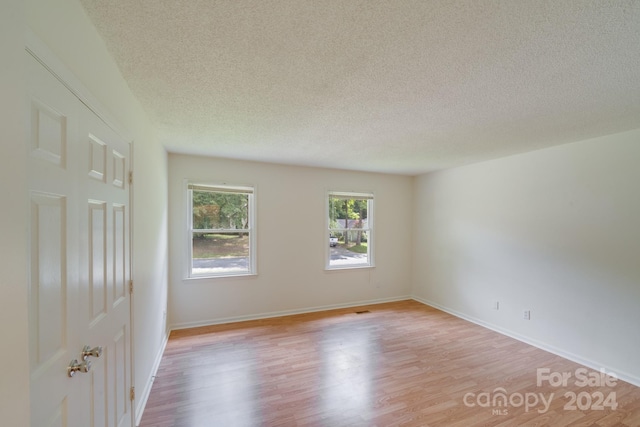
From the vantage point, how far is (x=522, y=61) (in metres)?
1.50

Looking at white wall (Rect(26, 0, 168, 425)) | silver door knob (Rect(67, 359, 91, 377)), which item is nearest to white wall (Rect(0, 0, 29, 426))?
white wall (Rect(26, 0, 168, 425))

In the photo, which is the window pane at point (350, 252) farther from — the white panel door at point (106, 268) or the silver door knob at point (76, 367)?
the silver door knob at point (76, 367)

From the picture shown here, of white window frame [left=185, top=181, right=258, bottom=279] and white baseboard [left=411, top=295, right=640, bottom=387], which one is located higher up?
white window frame [left=185, top=181, right=258, bottom=279]

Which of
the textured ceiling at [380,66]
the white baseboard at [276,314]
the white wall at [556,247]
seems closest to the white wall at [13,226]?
the textured ceiling at [380,66]

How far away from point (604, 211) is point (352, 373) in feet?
9.97

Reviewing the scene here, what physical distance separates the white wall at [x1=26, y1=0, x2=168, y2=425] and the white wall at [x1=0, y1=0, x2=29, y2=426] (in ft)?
0.58

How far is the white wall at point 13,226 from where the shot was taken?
2.18 feet

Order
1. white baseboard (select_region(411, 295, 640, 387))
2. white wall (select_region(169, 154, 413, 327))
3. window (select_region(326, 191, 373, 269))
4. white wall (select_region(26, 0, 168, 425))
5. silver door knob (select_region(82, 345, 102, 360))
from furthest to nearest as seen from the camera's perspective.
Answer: window (select_region(326, 191, 373, 269))
white wall (select_region(169, 154, 413, 327))
white baseboard (select_region(411, 295, 640, 387))
silver door knob (select_region(82, 345, 102, 360))
white wall (select_region(26, 0, 168, 425))

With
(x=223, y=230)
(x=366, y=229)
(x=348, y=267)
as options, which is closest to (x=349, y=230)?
(x=366, y=229)

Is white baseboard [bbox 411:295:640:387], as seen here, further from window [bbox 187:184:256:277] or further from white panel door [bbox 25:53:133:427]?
white panel door [bbox 25:53:133:427]

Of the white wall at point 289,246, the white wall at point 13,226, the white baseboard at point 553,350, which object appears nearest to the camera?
the white wall at point 13,226

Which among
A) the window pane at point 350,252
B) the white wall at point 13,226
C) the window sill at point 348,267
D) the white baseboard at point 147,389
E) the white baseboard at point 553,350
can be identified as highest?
the white wall at point 13,226

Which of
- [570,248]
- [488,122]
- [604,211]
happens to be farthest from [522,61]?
[570,248]

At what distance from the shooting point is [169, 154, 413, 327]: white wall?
3713 millimetres
